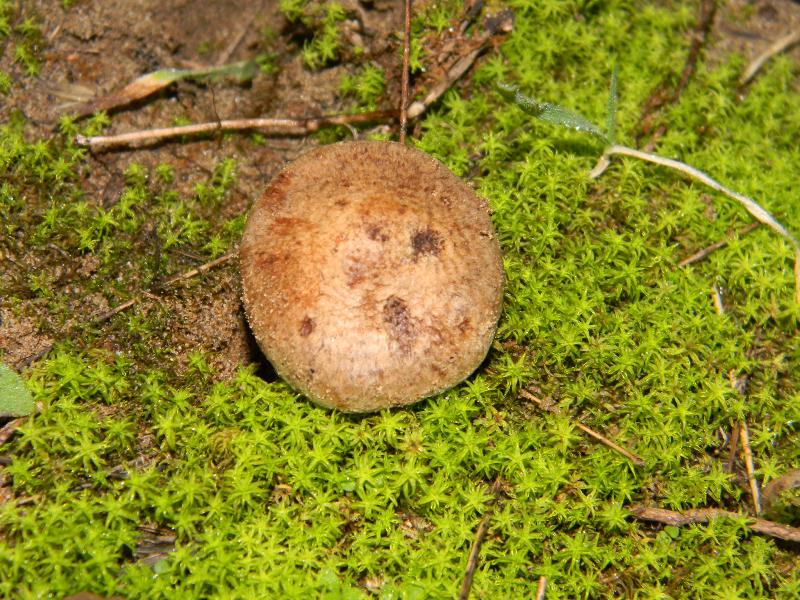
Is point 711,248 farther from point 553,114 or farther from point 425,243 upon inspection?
point 425,243

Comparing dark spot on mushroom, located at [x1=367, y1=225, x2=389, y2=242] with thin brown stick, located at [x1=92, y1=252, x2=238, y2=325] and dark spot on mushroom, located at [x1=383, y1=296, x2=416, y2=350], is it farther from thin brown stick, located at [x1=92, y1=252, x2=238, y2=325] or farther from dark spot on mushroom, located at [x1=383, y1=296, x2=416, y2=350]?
thin brown stick, located at [x1=92, y1=252, x2=238, y2=325]

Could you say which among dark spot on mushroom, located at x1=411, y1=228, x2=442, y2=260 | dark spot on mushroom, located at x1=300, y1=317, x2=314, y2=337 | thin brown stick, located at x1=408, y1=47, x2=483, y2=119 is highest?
thin brown stick, located at x1=408, y1=47, x2=483, y2=119

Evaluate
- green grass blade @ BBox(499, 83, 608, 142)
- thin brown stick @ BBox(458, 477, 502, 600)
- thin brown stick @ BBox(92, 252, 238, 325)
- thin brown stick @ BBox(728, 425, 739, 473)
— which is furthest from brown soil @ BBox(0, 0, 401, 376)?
thin brown stick @ BBox(728, 425, 739, 473)

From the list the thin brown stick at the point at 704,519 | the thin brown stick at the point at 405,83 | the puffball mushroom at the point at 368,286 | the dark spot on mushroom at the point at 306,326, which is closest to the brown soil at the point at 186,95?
the thin brown stick at the point at 405,83

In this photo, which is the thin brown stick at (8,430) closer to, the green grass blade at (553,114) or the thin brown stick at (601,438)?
the thin brown stick at (601,438)

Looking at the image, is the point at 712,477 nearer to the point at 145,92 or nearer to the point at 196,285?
the point at 196,285

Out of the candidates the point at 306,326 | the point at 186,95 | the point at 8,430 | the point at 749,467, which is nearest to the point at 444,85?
the point at 186,95

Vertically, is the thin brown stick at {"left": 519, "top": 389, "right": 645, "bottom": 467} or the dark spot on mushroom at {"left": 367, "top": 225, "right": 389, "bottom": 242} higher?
the dark spot on mushroom at {"left": 367, "top": 225, "right": 389, "bottom": 242}
